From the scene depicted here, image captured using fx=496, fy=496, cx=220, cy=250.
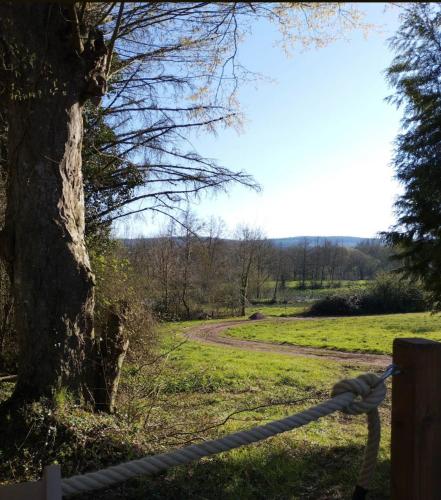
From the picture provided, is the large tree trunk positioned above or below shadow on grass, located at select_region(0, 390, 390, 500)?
above

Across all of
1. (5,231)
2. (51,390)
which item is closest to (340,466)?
(51,390)

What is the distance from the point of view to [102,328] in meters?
6.30

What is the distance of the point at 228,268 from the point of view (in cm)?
4700

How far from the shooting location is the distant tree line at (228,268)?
1265cm

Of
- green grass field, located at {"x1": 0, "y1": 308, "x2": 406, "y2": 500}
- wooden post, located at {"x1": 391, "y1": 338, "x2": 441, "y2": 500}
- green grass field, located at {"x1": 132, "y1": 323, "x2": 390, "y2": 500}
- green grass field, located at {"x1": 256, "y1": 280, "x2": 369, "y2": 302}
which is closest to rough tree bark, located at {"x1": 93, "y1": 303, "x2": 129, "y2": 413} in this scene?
green grass field, located at {"x1": 0, "y1": 308, "x2": 406, "y2": 500}

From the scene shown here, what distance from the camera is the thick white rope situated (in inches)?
60.0

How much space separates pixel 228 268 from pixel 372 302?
527 inches

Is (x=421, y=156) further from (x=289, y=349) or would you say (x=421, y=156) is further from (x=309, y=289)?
(x=309, y=289)

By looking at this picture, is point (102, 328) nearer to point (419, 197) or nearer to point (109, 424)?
point (109, 424)

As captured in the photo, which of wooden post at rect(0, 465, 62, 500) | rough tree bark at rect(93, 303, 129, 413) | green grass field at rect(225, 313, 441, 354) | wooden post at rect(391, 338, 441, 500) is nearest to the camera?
wooden post at rect(0, 465, 62, 500)

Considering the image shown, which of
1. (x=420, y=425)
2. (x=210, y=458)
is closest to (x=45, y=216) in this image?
(x=210, y=458)

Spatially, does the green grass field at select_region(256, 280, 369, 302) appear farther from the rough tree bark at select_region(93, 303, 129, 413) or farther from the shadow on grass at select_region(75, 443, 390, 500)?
the shadow on grass at select_region(75, 443, 390, 500)

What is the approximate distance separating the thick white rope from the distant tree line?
8016mm

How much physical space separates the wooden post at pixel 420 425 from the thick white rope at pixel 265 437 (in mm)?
99
